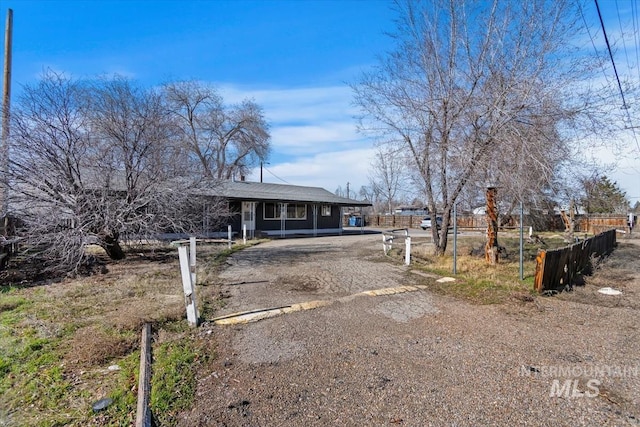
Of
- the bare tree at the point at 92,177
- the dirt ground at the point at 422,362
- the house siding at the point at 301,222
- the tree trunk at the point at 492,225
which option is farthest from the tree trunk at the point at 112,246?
the tree trunk at the point at 492,225

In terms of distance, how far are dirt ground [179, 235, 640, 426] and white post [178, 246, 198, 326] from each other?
232 mm

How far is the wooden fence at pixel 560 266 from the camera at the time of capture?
6355mm

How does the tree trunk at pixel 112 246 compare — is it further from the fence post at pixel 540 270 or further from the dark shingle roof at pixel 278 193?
the fence post at pixel 540 270

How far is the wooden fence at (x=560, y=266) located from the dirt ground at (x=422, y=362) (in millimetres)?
401

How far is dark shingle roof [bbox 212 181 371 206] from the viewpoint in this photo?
20.6 m

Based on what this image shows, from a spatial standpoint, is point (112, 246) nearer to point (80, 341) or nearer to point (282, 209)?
point (80, 341)

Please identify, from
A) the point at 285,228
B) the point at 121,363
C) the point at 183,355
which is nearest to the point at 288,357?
the point at 183,355

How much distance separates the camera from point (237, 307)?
225 inches

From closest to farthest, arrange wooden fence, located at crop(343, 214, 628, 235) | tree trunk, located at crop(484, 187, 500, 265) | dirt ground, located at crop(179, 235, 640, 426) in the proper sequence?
dirt ground, located at crop(179, 235, 640, 426) → tree trunk, located at crop(484, 187, 500, 265) → wooden fence, located at crop(343, 214, 628, 235)

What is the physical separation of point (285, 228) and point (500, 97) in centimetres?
1616

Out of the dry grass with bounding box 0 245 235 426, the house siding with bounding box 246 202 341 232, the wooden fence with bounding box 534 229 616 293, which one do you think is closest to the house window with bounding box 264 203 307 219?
the house siding with bounding box 246 202 341 232

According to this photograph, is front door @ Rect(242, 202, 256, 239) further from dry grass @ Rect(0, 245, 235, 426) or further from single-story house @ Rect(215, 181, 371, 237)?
dry grass @ Rect(0, 245, 235, 426)

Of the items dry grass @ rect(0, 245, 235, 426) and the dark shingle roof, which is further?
the dark shingle roof

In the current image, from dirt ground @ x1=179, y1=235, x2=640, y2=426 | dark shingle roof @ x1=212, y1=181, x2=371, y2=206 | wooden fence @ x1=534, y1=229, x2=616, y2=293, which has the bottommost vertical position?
dirt ground @ x1=179, y1=235, x2=640, y2=426
